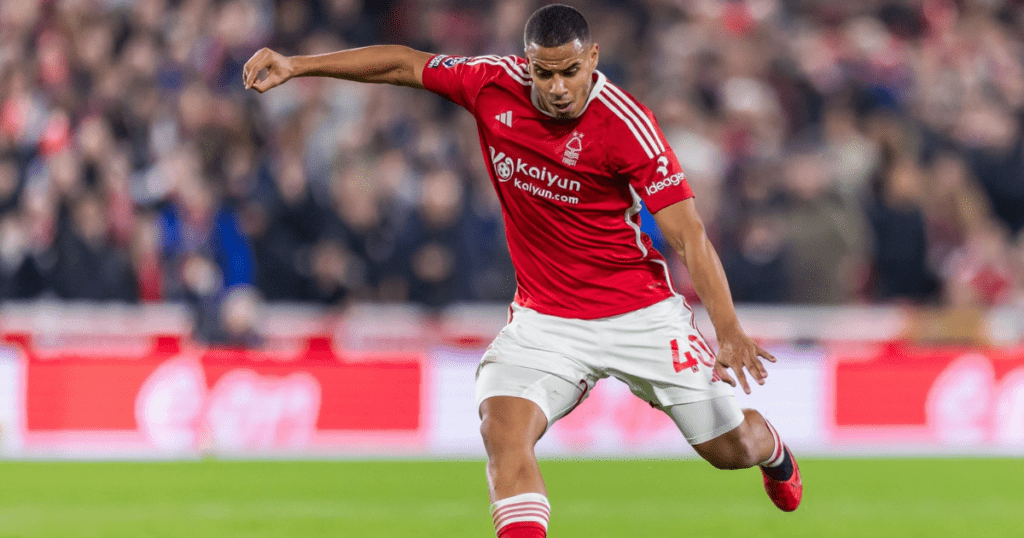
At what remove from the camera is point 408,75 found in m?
5.61

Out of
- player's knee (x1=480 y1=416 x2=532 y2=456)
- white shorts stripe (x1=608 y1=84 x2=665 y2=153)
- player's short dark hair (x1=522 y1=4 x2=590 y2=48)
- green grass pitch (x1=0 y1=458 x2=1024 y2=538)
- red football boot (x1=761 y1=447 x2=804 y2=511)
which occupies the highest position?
player's short dark hair (x1=522 y1=4 x2=590 y2=48)

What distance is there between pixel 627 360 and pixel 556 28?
1402 millimetres

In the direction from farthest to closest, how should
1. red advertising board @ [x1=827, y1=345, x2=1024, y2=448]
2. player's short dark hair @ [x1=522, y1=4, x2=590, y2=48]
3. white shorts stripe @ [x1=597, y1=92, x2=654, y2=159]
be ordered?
red advertising board @ [x1=827, y1=345, x2=1024, y2=448] → white shorts stripe @ [x1=597, y1=92, x2=654, y2=159] → player's short dark hair @ [x1=522, y1=4, x2=590, y2=48]

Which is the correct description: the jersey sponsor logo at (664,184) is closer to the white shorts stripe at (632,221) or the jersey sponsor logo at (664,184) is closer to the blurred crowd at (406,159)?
the white shorts stripe at (632,221)

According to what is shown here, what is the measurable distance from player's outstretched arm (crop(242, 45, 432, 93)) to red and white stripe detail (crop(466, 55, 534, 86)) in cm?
21

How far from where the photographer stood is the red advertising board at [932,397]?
459 inches

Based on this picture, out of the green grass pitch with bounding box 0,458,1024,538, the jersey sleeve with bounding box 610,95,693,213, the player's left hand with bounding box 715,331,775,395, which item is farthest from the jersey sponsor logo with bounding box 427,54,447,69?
the green grass pitch with bounding box 0,458,1024,538

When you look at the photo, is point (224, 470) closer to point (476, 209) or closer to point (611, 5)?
point (476, 209)

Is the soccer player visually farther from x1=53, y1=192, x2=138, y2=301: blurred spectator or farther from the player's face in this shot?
x1=53, y1=192, x2=138, y2=301: blurred spectator

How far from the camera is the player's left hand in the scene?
483 centimetres

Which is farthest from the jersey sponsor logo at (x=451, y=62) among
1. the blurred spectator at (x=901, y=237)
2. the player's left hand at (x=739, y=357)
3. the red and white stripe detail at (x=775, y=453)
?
the blurred spectator at (x=901, y=237)

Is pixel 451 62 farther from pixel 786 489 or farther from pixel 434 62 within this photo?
pixel 786 489

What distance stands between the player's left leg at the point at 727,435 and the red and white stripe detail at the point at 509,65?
4.87ft

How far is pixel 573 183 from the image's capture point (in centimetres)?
530
